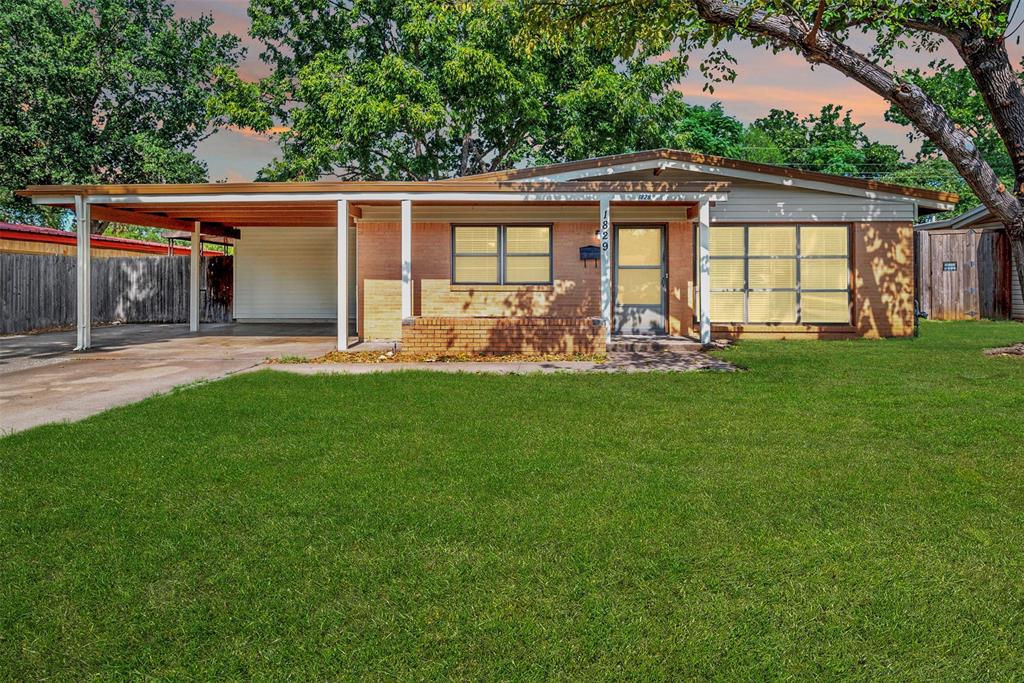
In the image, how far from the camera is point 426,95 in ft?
68.4

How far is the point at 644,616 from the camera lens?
2.43 m

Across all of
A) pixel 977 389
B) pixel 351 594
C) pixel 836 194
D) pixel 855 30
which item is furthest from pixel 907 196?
pixel 351 594

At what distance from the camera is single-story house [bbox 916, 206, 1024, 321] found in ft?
57.8

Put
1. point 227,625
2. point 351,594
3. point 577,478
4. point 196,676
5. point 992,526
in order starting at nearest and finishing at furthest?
1. point 196,676
2. point 227,625
3. point 351,594
4. point 992,526
5. point 577,478

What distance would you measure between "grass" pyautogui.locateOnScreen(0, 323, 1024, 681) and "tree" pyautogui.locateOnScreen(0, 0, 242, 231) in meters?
23.5

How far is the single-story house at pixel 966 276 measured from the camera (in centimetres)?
1763

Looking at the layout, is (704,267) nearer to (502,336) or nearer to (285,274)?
(502,336)

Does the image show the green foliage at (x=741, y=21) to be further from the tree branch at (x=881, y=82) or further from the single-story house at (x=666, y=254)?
the single-story house at (x=666, y=254)

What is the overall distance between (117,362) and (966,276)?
19475 mm

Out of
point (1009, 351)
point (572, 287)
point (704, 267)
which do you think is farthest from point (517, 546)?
point (572, 287)

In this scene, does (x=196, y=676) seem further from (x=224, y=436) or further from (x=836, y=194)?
(x=836, y=194)

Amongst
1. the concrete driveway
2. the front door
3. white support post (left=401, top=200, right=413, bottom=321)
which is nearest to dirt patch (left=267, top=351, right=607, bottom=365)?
the concrete driveway

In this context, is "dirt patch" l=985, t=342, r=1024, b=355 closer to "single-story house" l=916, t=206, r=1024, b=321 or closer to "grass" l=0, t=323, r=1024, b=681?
"grass" l=0, t=323, r=1024, b=681

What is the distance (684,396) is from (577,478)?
312cm
